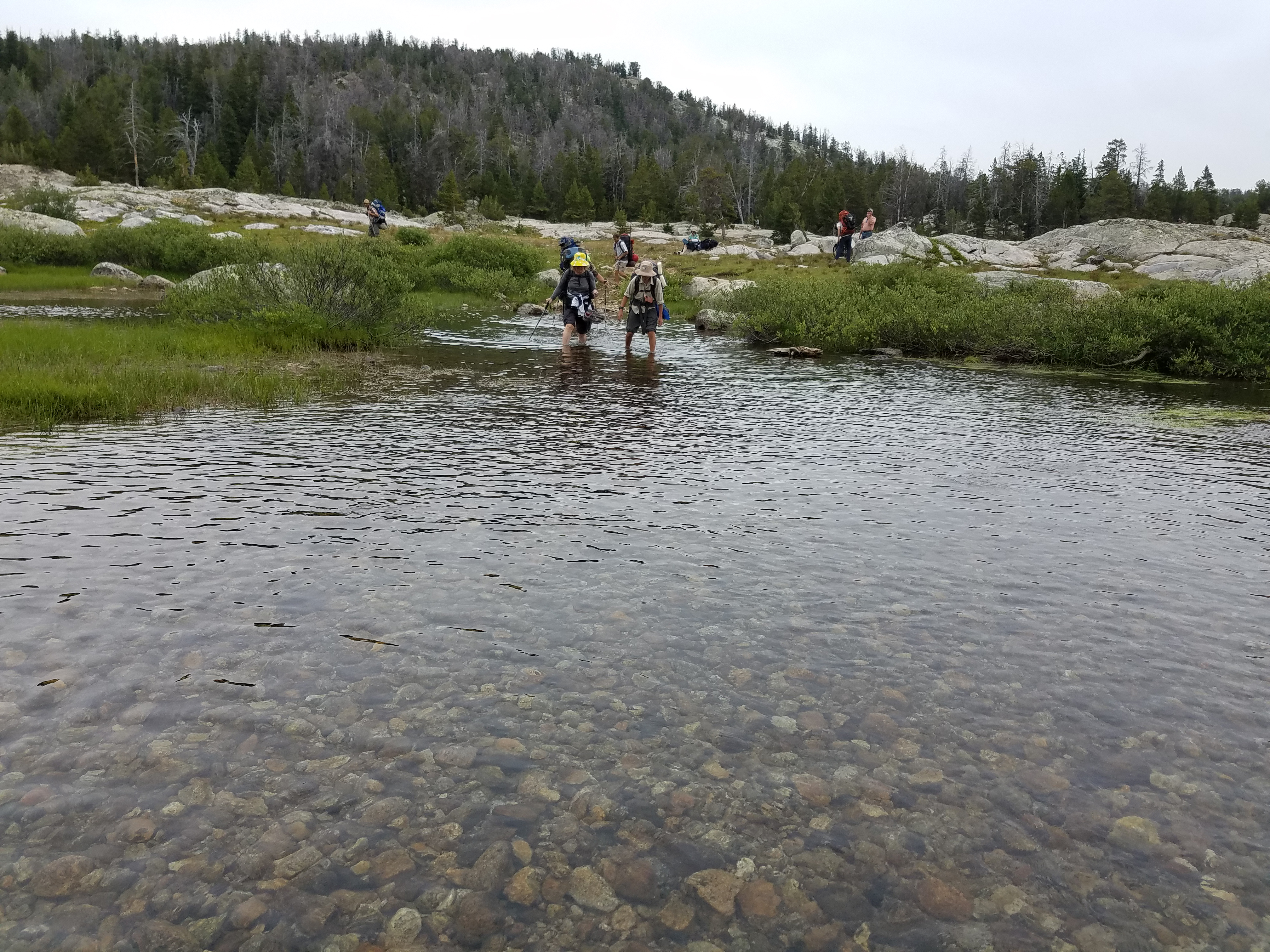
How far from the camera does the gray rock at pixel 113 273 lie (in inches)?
1709

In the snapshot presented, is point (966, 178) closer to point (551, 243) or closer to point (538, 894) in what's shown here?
point (551, 243)

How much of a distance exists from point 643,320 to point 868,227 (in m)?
40.6

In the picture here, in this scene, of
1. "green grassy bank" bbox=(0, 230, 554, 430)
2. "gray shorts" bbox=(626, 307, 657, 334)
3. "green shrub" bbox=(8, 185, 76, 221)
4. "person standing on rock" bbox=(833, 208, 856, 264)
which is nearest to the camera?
"green grassy bank" bbox=(0, 230, 554, 430)

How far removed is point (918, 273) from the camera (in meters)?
36.6

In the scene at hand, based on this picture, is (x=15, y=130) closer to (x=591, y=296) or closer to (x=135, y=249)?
(x=135, y=249)

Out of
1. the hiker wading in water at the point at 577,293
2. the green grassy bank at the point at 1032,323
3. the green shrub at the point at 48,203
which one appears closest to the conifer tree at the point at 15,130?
the green shrub at the point at 48,203

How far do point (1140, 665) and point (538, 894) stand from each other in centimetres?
444

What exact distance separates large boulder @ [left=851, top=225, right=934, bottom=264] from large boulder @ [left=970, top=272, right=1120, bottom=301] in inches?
551

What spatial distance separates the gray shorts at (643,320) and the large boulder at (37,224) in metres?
41.1

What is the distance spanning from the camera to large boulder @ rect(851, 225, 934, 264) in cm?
5378

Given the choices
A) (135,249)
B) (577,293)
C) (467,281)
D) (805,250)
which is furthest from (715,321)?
(135,249)

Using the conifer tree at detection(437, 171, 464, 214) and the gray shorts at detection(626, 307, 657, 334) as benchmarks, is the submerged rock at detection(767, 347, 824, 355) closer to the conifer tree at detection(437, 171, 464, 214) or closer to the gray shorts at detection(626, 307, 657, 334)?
the gray shorts at detection(626, 307, 657, 334)

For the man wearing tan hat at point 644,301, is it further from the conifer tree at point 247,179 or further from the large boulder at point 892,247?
the conifer tree at point 247,179

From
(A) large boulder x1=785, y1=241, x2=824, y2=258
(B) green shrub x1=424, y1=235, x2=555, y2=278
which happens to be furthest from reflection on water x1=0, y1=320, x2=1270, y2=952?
(A) large boulder x1=785, y1=241, x2=824, y2=258
